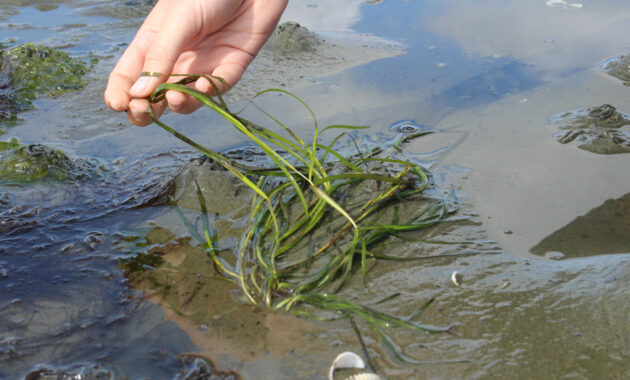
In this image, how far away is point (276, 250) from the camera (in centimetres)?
241

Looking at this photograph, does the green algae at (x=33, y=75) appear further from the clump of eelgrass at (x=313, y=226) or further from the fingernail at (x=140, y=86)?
the clump of eelgrass at (x=313, y=226)

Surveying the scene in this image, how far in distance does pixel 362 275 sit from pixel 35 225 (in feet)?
5.89

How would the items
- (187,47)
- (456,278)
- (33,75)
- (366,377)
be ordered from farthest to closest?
(33,75), (187,47), (456,278), (366,377)

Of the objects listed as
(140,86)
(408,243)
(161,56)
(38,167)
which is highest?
(161,56)

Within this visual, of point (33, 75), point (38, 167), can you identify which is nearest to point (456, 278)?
point (38, 167)

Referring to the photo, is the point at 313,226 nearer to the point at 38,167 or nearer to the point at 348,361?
the point at 348,361

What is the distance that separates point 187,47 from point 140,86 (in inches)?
22.7

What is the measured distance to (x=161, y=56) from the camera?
241 cm

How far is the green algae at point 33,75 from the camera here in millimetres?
4242

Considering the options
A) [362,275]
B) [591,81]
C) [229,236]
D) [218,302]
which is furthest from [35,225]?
[591,81]

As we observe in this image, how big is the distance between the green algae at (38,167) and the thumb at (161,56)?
1.00 m

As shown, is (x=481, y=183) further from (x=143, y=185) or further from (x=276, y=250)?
(x=143, y=185)


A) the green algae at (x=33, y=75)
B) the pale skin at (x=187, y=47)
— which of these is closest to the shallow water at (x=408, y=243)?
the green algae at (x=33, y=75)

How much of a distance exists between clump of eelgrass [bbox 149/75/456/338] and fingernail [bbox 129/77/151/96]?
60mm
